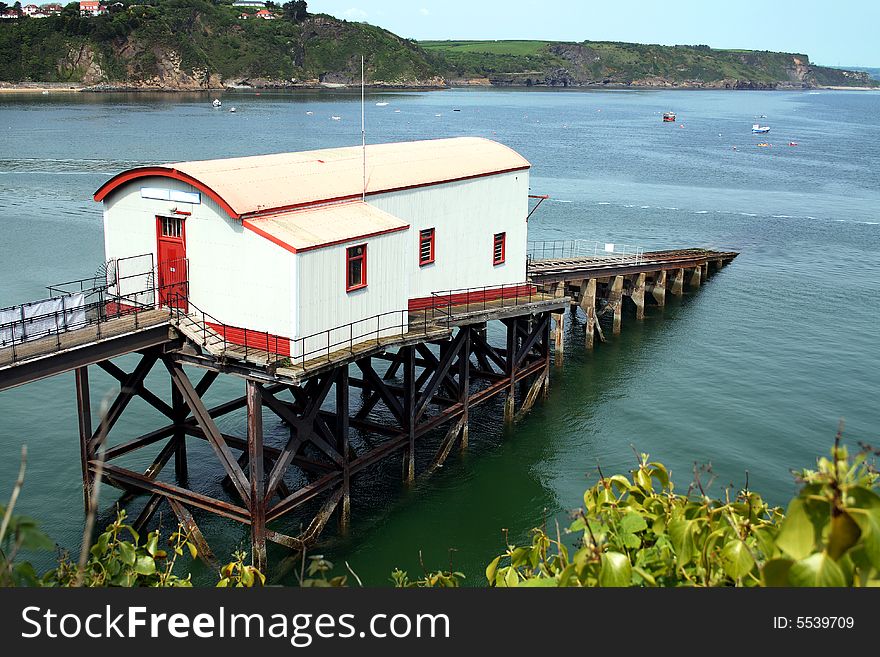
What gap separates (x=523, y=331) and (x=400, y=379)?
541cm

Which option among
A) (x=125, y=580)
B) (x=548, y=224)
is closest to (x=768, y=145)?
(x=548, y=224)

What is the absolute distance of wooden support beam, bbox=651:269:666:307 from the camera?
5653 centimetres

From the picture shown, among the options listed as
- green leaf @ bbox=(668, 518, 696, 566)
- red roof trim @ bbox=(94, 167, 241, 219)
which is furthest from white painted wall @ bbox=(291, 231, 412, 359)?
green leaf @ bbox=(668, 518, 696, 566)

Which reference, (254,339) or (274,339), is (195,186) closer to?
(254,339)

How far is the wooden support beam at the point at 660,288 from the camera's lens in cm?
5653

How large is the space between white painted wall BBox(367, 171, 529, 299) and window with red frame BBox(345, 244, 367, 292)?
2.43m

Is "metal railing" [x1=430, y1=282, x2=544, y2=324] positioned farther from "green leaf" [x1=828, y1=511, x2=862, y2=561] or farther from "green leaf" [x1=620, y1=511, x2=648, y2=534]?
"green leaf" [x1=828, y1=511, x2=862, y2=561]

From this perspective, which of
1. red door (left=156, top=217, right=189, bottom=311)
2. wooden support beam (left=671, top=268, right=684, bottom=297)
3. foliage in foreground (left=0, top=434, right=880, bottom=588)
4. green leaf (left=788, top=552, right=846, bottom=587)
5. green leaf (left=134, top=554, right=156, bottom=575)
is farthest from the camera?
wooden support beam (left=671, top=268, right=684, bottom=297)

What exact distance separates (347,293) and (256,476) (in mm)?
5397

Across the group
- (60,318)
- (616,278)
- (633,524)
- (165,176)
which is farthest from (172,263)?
(616,278)

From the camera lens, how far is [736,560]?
8211 millimetres

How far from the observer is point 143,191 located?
90.1 feet

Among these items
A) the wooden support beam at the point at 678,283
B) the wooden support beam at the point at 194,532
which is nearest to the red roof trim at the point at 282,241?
the wooden support beam at the point at 194,532

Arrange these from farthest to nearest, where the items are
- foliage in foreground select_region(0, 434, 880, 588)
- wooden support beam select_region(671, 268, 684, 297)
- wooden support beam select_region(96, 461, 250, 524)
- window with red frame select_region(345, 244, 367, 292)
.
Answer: wooden support beam select_region(671, 268, 684, 297) → window with red frame select_region(345, 244, 367, 292) → wooden support beam select_region(96, 461, 250, 524) → foliage in foreground select_region(0, 434, 880, 588)
